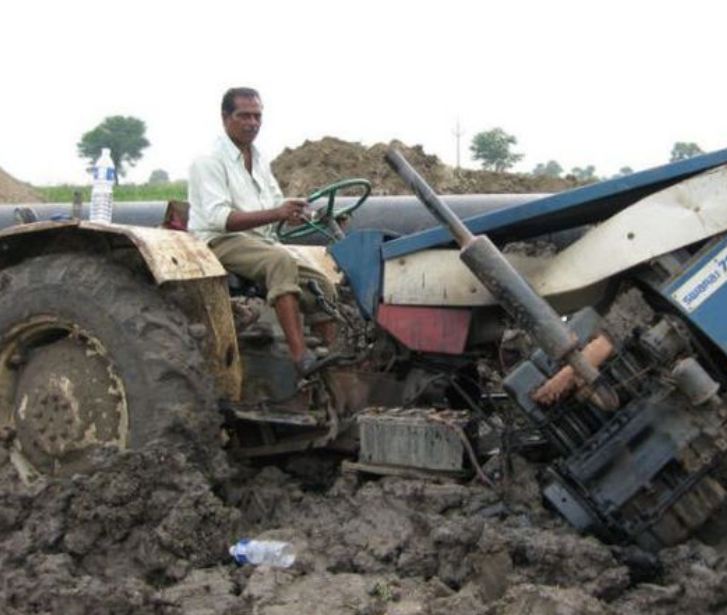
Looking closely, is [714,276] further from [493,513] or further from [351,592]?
[351,592]

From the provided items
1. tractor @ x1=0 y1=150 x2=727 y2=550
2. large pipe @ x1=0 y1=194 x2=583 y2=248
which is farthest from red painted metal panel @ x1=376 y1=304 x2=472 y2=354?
large pipe @ x1=0 y1=194 x2=583 y2=248

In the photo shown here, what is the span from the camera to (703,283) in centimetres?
363

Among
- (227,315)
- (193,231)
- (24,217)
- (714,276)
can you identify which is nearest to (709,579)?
(714,276)

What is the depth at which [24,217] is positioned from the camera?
5.30 metres

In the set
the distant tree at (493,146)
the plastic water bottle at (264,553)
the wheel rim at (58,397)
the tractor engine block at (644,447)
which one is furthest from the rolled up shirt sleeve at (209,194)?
the distant tree at (493,146)

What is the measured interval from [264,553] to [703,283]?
1.73 m

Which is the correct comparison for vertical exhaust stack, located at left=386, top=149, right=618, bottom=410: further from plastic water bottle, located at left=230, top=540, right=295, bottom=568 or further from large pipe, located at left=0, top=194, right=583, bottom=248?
large pipe, located at left=0, top=194, right=583, bottom=248

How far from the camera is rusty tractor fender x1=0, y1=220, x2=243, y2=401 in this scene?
4.18m

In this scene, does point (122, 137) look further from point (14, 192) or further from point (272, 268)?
point (272, 268)

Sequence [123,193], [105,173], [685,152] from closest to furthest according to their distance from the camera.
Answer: [105,173], [685,152], [123,193]

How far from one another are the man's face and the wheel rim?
46.9 inches

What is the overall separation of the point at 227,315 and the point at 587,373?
1.56 metres

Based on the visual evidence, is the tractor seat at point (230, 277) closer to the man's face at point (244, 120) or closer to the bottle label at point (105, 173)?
the bottle label at point (105, 173)

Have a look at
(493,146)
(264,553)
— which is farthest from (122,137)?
(264,553)
